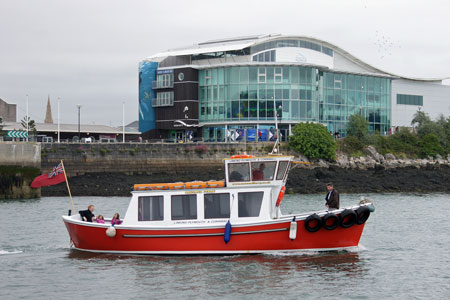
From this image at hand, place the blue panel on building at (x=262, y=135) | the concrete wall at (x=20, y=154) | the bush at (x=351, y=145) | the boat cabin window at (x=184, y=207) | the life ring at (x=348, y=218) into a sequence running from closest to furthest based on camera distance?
the life ring at (x=348, y=218), the boat cabin window at (x=184, y=207), the concrete wall at (x=20, y=154), the bush at (x=351, y=145), the blue panel on building at (x=262, y=135)

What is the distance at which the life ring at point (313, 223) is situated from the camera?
2134 centimetres

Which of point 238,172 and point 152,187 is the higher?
point 238,172

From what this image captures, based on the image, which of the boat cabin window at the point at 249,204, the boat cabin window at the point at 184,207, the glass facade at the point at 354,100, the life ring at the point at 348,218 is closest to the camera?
the life ring at the point at 348,218

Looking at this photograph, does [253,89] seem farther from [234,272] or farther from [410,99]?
[234,272]

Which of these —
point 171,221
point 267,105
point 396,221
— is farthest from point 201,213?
point 267,105

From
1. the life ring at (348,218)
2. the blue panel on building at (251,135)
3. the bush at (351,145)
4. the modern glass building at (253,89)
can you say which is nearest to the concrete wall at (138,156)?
the blue panel on building at (251,135)

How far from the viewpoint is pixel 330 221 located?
71.0 ft

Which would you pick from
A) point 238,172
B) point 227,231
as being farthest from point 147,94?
point 227,231

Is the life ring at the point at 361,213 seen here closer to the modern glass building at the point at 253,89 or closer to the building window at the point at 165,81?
the modern glass building at the point at 253,89

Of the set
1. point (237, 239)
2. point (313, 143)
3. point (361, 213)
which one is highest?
point (313, 143)

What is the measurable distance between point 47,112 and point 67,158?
73340 mm

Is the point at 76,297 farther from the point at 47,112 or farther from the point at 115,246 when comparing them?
the point at 47,112

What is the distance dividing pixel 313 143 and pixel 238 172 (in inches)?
1538

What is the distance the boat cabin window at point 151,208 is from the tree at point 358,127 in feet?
160
